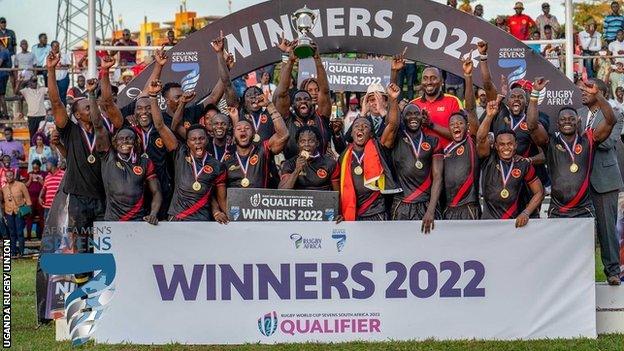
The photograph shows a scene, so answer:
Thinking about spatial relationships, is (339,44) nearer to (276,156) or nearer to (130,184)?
(276,156)

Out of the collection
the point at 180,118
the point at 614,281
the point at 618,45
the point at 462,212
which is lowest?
the point at 614,281

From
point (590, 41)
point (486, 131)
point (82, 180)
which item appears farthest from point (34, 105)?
point (486, 131)

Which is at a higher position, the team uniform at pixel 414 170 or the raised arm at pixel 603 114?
the raised arm at pixel 603 114

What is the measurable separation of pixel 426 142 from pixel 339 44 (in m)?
2.32

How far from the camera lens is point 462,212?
1119cm

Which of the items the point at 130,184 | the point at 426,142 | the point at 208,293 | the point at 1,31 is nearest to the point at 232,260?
the point at 208,293

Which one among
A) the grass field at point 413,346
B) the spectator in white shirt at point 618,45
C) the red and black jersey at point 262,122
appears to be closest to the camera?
the grass field at point 413,346

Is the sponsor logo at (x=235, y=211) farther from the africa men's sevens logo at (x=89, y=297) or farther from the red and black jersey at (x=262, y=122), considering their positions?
the red and black jersey at (x=262, y=122)

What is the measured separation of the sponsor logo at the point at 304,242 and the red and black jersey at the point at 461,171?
1.36 m

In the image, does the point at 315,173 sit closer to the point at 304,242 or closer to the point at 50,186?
the point at 304,242

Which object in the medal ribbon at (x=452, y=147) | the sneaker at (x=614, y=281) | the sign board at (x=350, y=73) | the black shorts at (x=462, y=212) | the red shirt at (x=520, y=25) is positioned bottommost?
the sneaker at (x=614, y=281)

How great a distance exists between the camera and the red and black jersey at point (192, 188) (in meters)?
11.0

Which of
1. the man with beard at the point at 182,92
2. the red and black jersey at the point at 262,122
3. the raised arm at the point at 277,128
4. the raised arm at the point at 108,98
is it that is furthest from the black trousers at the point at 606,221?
the raised arm at the point at 108,98

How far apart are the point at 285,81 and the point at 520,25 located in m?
11.4
